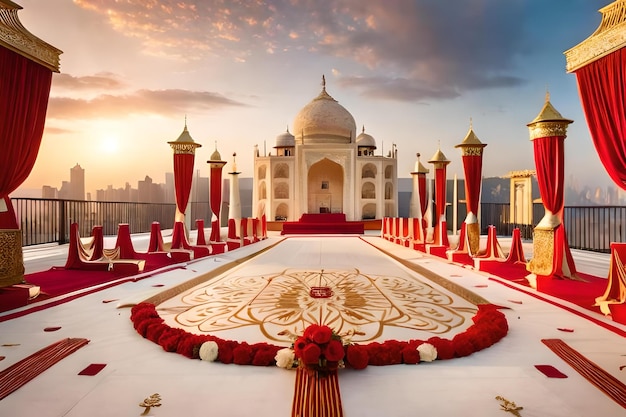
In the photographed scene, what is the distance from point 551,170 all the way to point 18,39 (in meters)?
7.13

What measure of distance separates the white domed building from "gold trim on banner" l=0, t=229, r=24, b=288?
1599 cm

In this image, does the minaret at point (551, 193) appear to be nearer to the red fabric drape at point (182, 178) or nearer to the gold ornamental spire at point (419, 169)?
the red fabric drape at point (182, 178)

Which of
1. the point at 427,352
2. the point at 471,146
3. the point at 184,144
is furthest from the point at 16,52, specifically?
the point at 471,146

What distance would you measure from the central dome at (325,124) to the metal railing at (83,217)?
29.5ft

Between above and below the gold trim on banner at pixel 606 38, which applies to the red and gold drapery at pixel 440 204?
below

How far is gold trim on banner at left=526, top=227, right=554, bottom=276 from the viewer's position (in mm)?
5215

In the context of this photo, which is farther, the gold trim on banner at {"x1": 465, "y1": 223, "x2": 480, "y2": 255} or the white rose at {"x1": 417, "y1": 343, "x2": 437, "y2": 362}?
the gold trim on banner at {"x1": 465, "y1": 223, "x2": 480, "y2": 255}

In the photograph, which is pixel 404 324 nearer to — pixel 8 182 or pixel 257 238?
pixel 8 182

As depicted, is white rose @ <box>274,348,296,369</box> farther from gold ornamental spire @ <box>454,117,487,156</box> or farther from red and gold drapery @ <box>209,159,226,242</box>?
red and gold drapery @ <box>209,159,226,242</box>

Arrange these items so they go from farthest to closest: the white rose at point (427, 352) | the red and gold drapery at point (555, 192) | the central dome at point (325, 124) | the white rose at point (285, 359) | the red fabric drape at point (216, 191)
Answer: the central dome at point (325, 124), the red fabric drape at point (216, 191), the red and gold drapery at point (555, 192), the white rose at point (427, 352), the white rose at point (285, 359)

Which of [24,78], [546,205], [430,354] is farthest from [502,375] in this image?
[24,78]

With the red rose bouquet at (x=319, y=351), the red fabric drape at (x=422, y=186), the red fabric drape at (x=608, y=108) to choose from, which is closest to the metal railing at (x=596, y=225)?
the red fabric drape at (x=422, y=186)

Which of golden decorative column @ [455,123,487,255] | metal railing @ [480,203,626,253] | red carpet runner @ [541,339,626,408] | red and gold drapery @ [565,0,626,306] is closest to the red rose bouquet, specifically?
red carpet runner @ [541,339,626,408]

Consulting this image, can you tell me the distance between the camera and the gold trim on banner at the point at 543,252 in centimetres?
521
